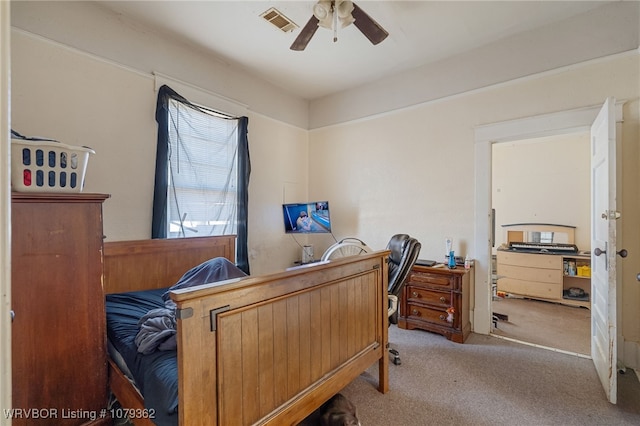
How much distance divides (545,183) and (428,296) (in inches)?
125

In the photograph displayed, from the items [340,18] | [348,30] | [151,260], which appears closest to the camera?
[340,18]

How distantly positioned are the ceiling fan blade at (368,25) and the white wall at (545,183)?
3210mm

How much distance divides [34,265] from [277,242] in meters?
2.67

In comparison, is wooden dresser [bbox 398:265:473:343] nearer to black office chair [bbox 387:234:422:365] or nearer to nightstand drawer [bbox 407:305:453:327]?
nightstand drawer [bbox 407:305:453:327]

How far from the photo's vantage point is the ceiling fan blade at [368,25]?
2021mm

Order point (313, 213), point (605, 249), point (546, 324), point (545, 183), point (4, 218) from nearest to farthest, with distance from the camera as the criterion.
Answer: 1. point (4, 218)
2. point (605, 249)
3. point (546, 324)
4. point (313, 213)
5. point (545, 183)

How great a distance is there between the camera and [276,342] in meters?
1.30

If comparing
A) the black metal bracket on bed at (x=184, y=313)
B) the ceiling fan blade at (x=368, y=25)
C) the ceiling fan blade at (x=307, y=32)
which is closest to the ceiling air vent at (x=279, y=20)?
the ceiling fan blade at (x=307, y=32)

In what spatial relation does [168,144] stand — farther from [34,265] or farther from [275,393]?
[275,393]

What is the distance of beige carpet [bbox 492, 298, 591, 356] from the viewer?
2.70 metres

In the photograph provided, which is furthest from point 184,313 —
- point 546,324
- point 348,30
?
point 546,324

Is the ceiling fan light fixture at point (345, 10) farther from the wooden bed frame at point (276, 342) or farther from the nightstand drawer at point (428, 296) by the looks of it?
the nightstand drawer at point (428, 296)

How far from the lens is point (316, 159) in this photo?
4.25m

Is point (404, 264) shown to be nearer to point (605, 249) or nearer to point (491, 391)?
point (491, 391)
